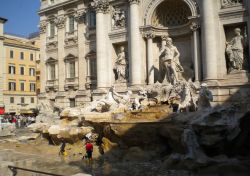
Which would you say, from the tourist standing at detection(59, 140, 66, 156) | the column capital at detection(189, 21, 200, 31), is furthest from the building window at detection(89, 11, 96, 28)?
the tourist standing at detection(59, 140, 66, 156)

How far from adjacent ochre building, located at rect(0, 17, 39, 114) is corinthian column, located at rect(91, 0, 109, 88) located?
27.5 m

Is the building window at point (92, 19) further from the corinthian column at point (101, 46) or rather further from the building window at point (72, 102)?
the building window at point (72, 102)

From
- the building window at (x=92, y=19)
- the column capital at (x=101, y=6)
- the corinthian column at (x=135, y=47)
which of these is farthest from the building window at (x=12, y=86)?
the corinthian column at (x=135, y=47)

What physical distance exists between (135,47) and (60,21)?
1103cm

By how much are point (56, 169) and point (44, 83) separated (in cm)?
2145

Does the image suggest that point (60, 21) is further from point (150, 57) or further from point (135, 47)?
point (150, 57)

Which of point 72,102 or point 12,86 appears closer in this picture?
point 72,102

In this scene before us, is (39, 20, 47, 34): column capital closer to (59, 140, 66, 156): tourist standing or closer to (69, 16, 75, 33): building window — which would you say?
(69, 16, 75, 33): building window

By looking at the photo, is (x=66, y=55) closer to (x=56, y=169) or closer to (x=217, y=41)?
(x=217, y=41)

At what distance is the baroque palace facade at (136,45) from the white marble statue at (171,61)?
77 millimetres

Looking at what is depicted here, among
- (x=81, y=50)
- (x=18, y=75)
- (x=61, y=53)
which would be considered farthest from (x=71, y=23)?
(x=18, y=75)

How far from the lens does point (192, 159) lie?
12867 mm

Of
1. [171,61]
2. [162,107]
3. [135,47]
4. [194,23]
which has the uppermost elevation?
[194,23]

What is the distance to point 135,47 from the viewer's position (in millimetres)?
24891
